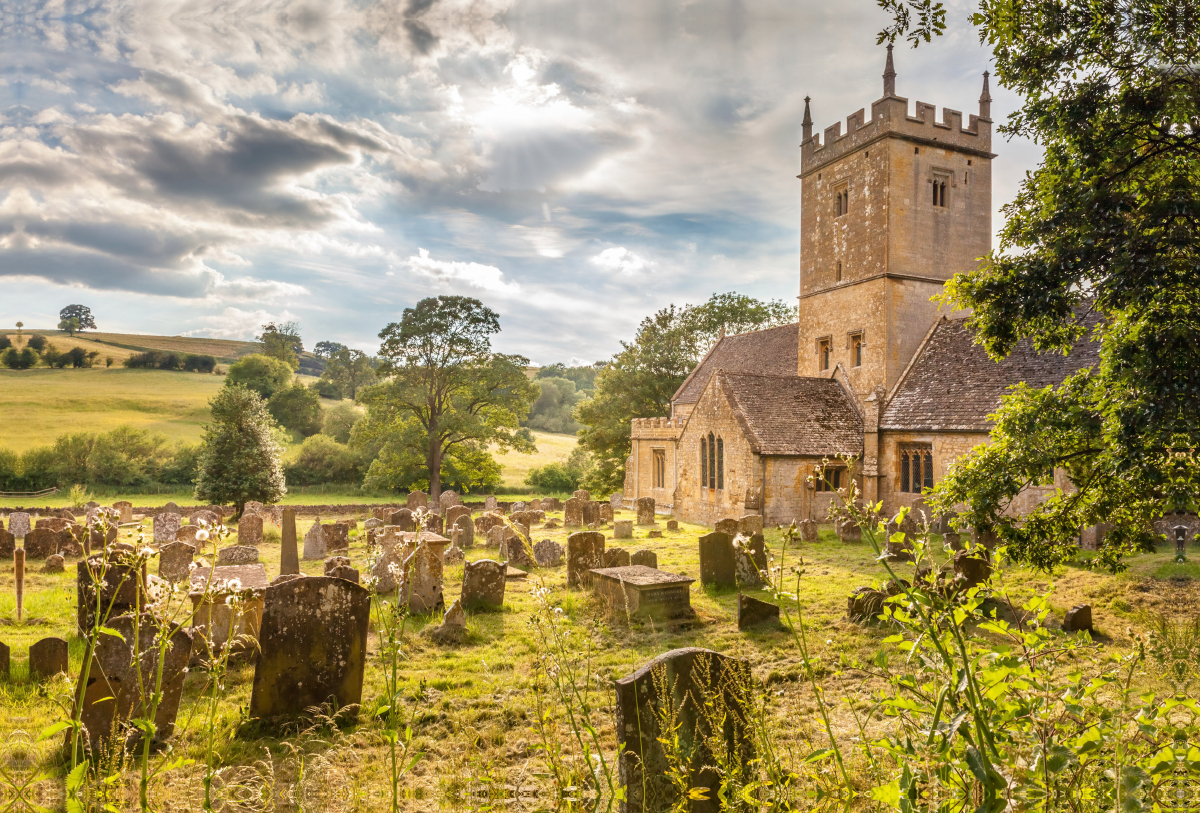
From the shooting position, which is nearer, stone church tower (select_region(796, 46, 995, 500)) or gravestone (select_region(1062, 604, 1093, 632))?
gravestone (select_region(1062, 604, 1093, 632))

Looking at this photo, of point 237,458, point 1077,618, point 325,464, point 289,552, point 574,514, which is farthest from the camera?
point 325,464

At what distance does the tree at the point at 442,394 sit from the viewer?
34.4m

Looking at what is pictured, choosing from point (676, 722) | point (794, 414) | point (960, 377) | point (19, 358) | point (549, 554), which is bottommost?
point (549, 554)

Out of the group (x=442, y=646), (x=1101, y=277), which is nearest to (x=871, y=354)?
(x=1101, y=277)

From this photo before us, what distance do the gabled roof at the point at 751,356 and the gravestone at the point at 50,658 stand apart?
2269 centimetres

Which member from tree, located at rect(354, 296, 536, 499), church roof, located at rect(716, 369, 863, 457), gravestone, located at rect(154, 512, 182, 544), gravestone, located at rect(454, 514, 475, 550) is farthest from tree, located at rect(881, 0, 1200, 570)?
tree, located at rect(354, 296, 536, 499)

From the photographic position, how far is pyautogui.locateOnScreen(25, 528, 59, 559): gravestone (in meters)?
15.8

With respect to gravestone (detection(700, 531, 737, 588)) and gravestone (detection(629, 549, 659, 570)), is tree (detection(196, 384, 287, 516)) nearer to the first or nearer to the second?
gravestone (detection(629, 549, 659, 570))

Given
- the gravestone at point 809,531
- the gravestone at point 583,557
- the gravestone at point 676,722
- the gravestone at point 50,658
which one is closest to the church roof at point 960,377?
the gravestone at point 809,531

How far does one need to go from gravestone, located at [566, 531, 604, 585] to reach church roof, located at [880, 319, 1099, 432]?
1175 centimetres

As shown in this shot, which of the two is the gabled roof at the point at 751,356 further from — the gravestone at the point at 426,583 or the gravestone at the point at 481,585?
the gravestone at the point at 426,583

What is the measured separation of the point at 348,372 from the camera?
75250 millimetres

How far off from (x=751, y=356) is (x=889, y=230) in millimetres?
9129

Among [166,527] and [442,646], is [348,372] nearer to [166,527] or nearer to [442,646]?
[166,527]
